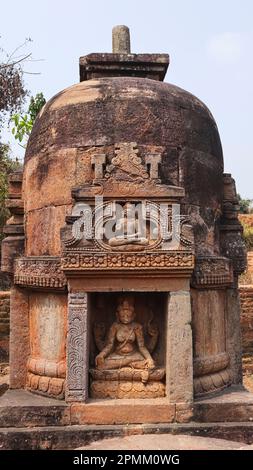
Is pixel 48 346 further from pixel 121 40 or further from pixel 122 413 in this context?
pixel 121 40

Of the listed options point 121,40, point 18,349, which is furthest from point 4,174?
point 18,349

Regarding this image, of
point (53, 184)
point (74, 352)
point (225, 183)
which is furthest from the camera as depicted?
point (225, 183)

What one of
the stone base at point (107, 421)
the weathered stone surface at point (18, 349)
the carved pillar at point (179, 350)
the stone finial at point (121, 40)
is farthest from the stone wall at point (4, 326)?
the carved pillar at point (179, 350)

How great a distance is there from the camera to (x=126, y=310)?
4.57 meters

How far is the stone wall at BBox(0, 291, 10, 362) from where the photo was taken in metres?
10.2

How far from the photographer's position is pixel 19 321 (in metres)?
5.03

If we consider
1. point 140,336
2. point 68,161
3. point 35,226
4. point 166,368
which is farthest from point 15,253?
point 166,368

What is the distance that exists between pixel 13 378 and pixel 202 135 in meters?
3.62

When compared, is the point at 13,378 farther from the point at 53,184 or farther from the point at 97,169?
the point at 97,169

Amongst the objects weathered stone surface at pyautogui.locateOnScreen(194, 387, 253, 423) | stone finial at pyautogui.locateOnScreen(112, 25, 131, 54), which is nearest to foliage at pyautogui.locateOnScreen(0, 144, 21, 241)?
stone finial at pyautogui.locateOnScreen(112, 25, 131, 54)

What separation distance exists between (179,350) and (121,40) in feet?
14.2

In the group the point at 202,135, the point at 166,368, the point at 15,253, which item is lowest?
the point at 166,368

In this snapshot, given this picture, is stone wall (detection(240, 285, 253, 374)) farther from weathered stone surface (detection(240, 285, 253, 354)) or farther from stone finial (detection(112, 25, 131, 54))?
stone finial (detection(112, 25, 131, 54))

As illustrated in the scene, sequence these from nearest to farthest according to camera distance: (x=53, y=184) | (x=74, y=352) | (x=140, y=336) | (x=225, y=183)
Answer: (x=74, y=352) → (x=140, y=336) → (x=53, y=184) → (x=225, y=183)
